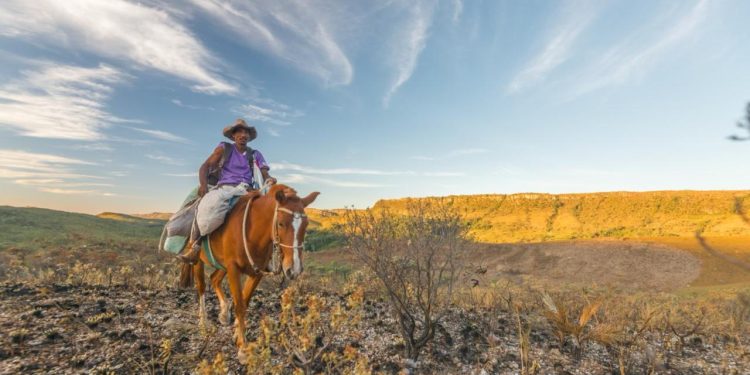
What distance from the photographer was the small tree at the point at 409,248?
5.02 metres

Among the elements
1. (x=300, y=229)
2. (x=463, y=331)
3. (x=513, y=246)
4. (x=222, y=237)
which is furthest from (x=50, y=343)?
(x=513, y=246)

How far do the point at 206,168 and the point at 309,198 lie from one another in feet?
7.10

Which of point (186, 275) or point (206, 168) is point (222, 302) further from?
point (206, 168)

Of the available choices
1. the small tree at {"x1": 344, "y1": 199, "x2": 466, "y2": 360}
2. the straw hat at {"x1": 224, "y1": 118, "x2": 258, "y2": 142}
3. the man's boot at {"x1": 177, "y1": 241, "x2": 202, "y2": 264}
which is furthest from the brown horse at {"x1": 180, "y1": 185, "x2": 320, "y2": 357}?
the straw hat at {"x1": 224, "y1": 118, "x2": 258, "y2": 142}

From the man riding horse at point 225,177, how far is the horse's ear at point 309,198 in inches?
37.7

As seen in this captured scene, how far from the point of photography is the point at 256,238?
15.1ft

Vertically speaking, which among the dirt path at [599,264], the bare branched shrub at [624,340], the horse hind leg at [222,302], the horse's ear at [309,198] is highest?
the horse's ear at [309,198]

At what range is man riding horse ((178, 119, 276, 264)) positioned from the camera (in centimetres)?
508

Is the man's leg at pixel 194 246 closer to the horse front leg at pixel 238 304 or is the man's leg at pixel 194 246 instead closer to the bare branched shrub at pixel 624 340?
the horse front leg at pixel 238 304

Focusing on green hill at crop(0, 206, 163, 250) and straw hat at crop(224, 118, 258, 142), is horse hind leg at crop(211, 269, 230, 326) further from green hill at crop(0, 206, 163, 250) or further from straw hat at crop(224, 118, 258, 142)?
green hill at crop(0, 206, 163, 250)

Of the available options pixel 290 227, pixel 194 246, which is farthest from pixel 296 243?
pixel 194 246

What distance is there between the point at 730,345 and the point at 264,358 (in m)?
7.42

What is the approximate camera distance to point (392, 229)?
5.41 meters

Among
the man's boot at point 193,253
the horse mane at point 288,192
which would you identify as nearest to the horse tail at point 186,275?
the man's boot at point 193,253
